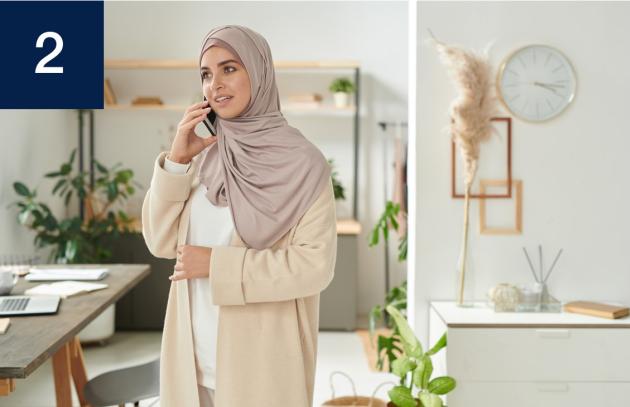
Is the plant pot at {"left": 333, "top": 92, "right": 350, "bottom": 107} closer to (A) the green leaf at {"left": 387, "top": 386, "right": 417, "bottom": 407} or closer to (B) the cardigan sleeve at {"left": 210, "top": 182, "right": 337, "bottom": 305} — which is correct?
(A) the green leaf at {"left": 387, "top": 386, "right": 417, "bottom": 407}

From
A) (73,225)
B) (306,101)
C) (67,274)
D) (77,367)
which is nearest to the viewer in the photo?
(67,274)

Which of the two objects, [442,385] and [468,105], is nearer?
[442,385]

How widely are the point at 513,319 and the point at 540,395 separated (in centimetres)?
30

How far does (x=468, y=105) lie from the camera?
273 centimetres

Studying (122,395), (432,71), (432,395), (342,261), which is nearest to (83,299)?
(122,395)

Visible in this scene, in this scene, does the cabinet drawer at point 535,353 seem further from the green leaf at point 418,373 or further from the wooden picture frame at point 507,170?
the wooden picture frame at point 507,170

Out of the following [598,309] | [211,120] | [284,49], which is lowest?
[598,309]

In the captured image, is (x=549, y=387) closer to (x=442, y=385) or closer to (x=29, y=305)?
(x=442, y=385)

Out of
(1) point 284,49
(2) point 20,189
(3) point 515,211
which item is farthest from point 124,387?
(1) point 284,49

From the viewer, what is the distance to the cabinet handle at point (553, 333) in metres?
2.50

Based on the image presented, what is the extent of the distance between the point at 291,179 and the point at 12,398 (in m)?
2.79

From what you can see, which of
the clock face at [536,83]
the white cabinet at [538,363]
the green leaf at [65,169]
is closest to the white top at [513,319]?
the white cabinet at [538,363]

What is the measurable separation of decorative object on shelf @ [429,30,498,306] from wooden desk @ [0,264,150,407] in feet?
4.86

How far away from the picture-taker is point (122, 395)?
81.5 inches
